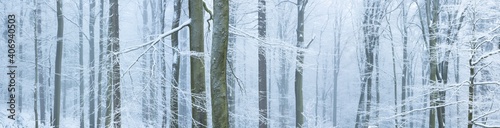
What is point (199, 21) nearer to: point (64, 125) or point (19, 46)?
point (64, 125)

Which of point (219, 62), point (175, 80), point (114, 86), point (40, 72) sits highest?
point (219, 62)

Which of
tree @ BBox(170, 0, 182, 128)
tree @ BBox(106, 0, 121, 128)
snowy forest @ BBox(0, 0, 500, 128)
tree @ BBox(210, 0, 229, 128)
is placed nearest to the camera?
tree @ BBox(210, 0, 229, 128)

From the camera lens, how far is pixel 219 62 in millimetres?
6168

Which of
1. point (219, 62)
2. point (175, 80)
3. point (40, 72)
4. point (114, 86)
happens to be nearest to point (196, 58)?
point (175, 80)

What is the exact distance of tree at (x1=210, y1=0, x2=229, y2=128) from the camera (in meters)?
6.18

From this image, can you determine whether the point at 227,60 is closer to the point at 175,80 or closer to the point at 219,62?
the point at 175,80

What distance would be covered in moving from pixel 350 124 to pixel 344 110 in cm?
423

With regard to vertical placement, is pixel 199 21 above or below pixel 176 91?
above

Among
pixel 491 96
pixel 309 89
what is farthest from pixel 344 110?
pixel 491 96

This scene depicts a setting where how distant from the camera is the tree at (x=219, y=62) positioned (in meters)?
6.18

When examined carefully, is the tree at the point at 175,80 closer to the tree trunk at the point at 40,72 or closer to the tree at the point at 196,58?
the tree at the point at 196,58

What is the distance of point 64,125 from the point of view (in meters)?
23.0

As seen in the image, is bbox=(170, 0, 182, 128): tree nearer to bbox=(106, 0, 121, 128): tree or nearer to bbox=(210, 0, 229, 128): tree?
bbox=(106, 0, 121, 128): tree

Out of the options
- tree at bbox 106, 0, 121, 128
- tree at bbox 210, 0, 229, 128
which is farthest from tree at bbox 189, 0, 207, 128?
tree at bbox 210, 0, 229, 128
